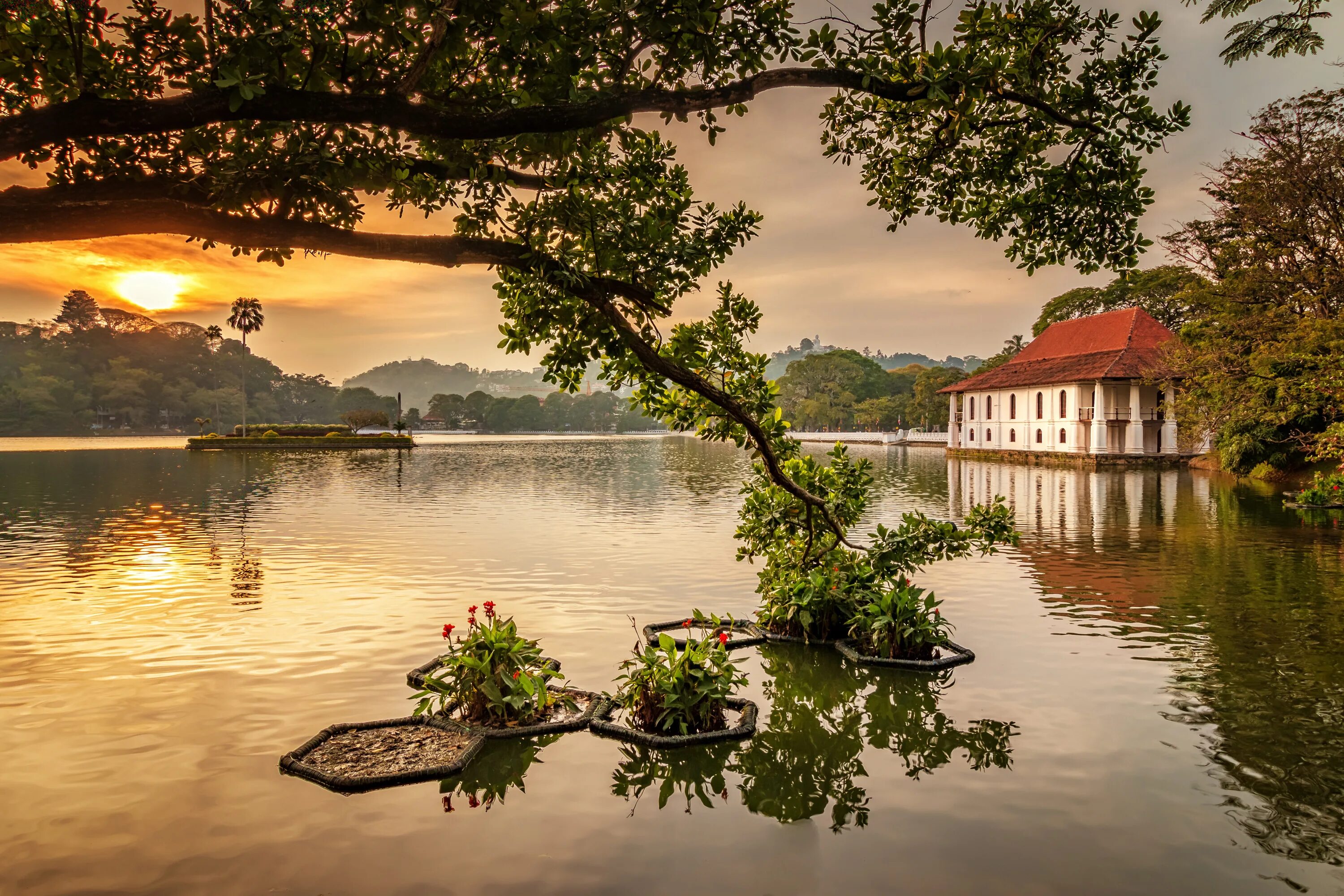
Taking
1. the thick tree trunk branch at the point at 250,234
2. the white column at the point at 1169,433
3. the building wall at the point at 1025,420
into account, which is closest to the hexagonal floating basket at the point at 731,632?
the thick tree trunk branch at the point at 250,234

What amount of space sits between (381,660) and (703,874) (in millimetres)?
5500

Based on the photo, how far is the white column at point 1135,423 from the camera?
4938cm

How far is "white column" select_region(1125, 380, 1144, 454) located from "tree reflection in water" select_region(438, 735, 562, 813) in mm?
51778

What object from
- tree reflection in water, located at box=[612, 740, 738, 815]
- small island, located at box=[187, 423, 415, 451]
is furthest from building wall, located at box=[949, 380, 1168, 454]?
tree reflection in water, located at box=[612, 740, 738, 815]

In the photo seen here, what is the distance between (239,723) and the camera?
23.2ft

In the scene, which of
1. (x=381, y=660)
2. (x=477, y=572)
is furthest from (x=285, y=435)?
(x=381, y=660)

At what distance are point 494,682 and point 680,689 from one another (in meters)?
1.67

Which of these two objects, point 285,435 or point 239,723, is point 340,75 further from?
point 285,435

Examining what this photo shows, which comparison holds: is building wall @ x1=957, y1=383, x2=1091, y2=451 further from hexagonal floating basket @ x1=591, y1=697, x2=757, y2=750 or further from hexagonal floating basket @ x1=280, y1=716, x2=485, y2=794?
hexagonal floating basket @ x1=280, y1=716, x2=485, y2=794

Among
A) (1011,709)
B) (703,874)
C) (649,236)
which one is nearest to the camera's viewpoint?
(703,874)

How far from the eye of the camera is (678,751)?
22.0 feet

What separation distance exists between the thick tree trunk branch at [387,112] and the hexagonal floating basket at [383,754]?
4.50 meters

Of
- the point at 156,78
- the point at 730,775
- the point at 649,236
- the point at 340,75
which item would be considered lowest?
the point at 730,775

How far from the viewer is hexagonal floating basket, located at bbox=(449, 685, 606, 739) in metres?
6.82
